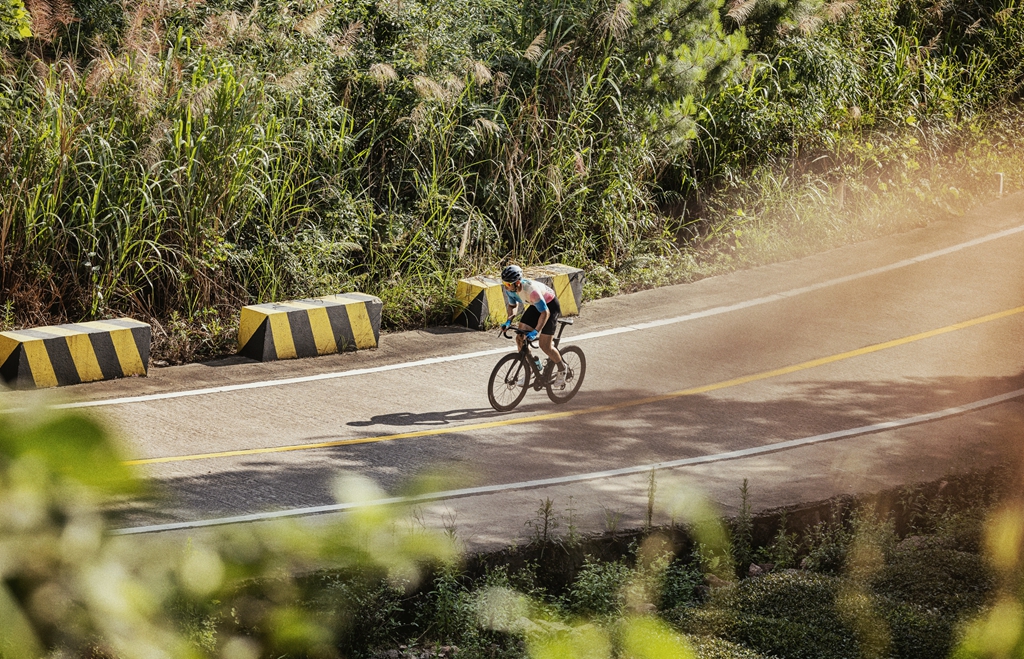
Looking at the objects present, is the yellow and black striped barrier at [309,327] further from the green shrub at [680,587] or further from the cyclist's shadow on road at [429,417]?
the green shrub at [680,587]

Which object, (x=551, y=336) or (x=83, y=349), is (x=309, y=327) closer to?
(x=83, y=349)

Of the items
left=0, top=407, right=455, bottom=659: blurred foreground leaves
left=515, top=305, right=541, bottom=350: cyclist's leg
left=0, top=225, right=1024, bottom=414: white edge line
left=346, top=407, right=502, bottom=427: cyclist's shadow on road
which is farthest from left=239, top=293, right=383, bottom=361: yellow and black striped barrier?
left=0, top=407, right=455, bottom=659: blurred foreground leaves

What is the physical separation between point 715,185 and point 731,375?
6.13 meters

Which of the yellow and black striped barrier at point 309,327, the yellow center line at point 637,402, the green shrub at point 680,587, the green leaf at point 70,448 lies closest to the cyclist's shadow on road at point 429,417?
the yellow center line at point 637,402

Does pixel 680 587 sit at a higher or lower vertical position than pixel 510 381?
lower

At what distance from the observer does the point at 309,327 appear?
11516 mm

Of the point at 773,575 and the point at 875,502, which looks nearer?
the point at 773,575

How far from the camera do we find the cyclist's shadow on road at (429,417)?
9648 mm

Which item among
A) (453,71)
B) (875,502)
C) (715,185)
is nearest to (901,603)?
(875,502)

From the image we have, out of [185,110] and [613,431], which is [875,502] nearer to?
[613,431]

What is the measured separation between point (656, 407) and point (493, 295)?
10.2ft

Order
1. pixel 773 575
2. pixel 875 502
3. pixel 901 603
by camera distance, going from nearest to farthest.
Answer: pixel 901 603 → pixel 773 575 → pixel 875 502

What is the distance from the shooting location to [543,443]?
9.34m

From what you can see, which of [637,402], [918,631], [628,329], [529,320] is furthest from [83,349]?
[918,631]
